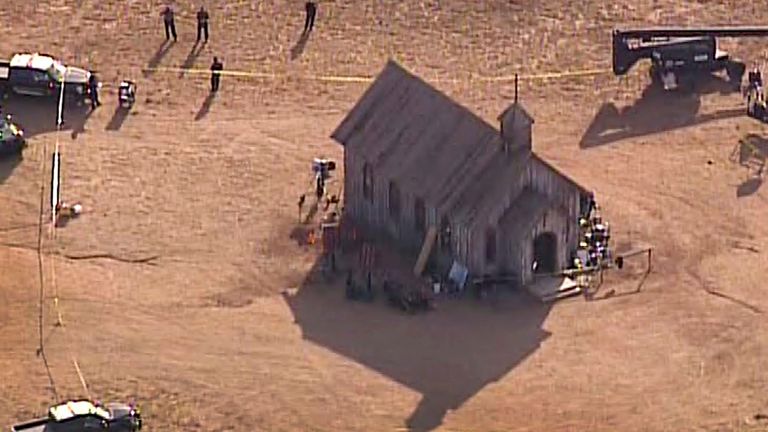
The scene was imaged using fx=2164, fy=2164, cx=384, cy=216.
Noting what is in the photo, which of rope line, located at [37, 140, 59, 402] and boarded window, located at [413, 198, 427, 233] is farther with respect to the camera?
boarded window, located at [413, 198, 427, 233]

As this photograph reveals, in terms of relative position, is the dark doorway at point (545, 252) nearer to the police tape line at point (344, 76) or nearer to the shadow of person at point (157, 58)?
the police tape line at point (344, 76)

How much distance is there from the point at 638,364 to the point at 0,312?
17467 millimetres

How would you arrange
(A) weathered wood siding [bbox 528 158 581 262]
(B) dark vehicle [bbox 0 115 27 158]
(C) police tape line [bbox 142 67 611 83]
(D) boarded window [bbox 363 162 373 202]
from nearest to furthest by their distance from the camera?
1. (A) weathered wood siding [bbox 528 158 581 262]
2. (D) boarded window [bbox 363 162 373 202]
3. (B) dark vehicle [bbox 0 115 27 158]
4. (C) police tape line [bbox 142 67 611 83]

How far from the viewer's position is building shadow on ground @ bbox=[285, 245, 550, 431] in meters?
55.9

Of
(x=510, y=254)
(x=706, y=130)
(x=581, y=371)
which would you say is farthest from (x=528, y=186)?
(x=706, y=130)

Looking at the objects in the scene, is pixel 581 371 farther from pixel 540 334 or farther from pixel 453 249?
pixel 453 249

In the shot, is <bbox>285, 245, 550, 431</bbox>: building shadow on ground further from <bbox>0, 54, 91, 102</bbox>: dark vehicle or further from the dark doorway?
<bbox>0, 54, 91, 102</bbox>: dark vehicle

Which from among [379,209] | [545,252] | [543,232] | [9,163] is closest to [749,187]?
[545,252]

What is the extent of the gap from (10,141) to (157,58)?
30.6 ft

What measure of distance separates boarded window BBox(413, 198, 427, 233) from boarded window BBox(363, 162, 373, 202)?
6.78 feet

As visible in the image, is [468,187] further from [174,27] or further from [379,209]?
[174,27]

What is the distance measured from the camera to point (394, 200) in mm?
63000

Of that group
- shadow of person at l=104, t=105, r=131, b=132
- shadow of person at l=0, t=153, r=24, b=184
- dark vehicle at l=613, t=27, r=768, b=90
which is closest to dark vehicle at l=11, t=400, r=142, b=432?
shadow of person at l=0, t=153, r=24, b=184

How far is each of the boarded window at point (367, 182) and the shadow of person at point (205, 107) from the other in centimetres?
975
